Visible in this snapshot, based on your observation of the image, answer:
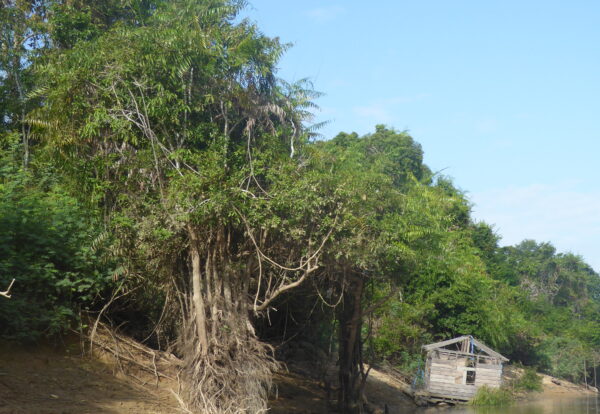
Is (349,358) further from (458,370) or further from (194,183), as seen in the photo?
(458,370)

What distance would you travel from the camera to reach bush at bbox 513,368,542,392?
31.7m

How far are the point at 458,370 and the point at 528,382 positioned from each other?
773 cm

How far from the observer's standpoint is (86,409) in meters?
10.3

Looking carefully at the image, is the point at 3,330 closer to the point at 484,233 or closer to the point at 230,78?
the point at 230,78

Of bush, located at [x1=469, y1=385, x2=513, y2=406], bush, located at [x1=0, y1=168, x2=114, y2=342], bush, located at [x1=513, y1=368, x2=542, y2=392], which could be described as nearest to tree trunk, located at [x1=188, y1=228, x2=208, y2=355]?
bush, located at [x1=0, y1=168, x2=114, y2=342]

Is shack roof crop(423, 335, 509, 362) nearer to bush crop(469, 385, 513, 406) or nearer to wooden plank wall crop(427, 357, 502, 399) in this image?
wooden plank wall crop(427, 357, 502, 399)

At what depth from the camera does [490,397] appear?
2680cm

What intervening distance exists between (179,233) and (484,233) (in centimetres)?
3487

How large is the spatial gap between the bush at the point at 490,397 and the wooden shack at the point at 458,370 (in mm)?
241

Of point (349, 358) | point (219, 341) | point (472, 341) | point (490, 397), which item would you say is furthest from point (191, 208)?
point (490, 397)

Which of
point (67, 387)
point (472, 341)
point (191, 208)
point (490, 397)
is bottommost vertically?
point (67, 387)

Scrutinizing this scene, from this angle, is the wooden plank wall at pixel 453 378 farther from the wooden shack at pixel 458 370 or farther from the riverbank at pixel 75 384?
the riverbank at pixel 75 384

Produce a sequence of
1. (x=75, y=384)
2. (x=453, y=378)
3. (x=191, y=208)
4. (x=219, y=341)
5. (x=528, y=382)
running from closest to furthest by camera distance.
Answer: (x=75, y=384)
(x=191, y=208)
(x=219, y=341)
(x=453, y=378)
(x=528, y=382)

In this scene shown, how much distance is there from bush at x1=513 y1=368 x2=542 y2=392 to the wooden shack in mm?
4621
